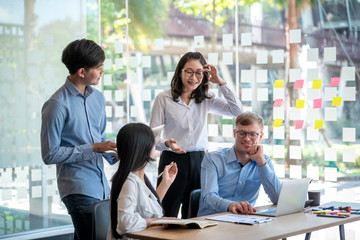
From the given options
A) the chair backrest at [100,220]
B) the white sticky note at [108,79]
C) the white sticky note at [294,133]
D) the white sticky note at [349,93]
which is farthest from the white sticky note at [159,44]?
the chair backrest at [100,220]

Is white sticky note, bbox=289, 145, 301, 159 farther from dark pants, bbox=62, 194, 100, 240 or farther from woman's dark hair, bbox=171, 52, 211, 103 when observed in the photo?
dark pants, bbox=62, 194, 100, 240

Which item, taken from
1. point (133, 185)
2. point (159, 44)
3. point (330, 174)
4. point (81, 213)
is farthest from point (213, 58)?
point (133, 185)

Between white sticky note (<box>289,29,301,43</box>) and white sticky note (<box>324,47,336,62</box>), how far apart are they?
0.27 meters

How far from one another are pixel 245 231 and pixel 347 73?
2.23 meters

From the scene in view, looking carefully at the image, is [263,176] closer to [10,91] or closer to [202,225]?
[202,225]

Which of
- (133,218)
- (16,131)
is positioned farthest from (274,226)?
(16,131)

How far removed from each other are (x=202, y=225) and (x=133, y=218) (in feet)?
1.05

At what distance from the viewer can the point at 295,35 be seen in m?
4.54

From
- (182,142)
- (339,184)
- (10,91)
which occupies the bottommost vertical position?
(339,184)

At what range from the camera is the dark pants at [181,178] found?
3760 mm

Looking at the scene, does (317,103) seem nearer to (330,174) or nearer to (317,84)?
(317,84)

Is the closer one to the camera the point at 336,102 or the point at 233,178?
the point at 233,178

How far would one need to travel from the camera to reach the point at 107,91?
19.5 feet

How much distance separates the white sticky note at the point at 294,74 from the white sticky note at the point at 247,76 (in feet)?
1.23
